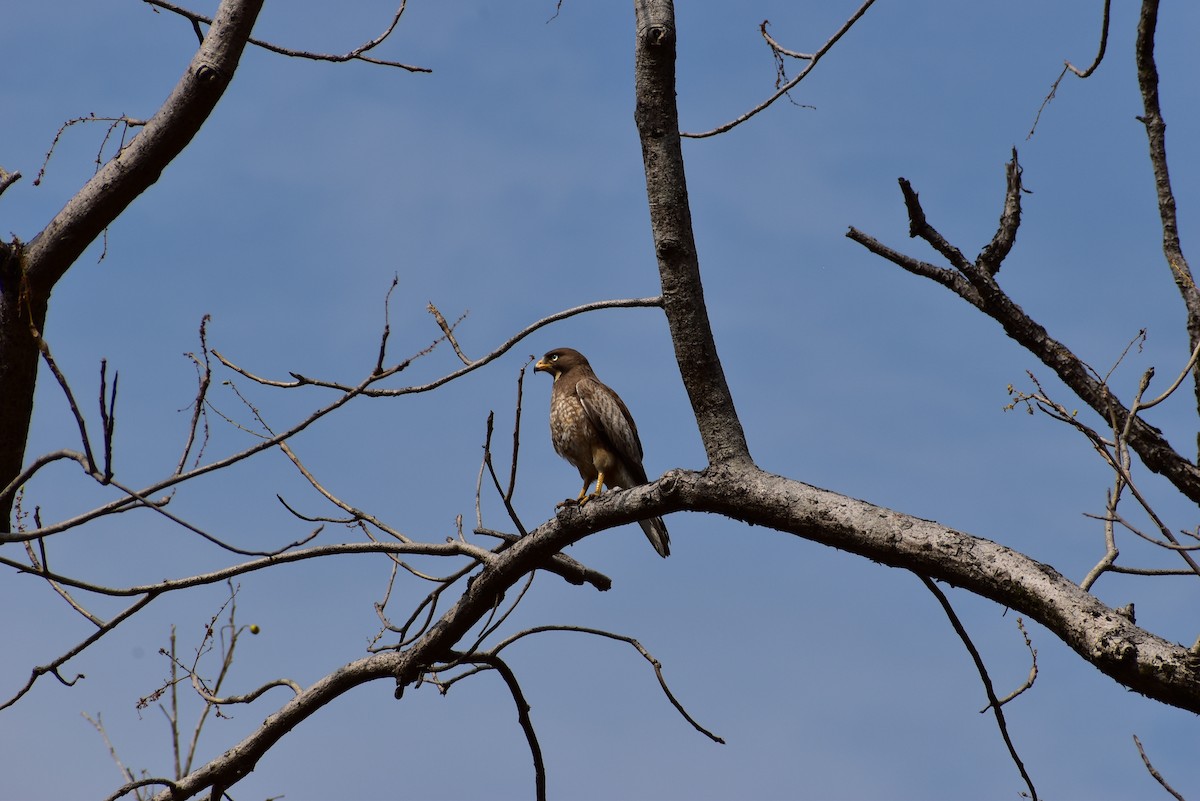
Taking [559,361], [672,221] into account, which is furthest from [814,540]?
[559,361]

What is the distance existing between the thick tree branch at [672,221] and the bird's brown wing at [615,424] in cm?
314

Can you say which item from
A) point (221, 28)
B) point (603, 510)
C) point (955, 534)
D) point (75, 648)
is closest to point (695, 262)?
point (603, 510)

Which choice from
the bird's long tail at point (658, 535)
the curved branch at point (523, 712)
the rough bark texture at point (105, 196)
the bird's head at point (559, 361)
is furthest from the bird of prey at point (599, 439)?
the rough bark texture at point (105, 196)

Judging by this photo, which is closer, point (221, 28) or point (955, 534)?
point (955, 534)

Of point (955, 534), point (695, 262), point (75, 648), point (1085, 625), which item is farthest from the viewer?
point (75, 648)

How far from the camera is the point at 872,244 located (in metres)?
4.58

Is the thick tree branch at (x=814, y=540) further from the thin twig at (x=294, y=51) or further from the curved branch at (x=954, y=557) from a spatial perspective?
the thin twig at (x=294, y=51)

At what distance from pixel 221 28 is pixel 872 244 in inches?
107

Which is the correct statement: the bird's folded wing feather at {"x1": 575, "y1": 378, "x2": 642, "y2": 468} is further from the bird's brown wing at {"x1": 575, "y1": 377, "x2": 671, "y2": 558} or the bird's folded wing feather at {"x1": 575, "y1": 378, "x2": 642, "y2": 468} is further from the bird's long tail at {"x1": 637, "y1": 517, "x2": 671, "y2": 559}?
the bird's long tail at {"x1": 637, "y1": 517, "x2": 671, "y2": 559}

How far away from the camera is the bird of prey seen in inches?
272

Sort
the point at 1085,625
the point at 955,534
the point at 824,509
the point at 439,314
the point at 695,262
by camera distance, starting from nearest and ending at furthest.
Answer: the point at 1085,625
the point at 955,534
the point at 824,509
the point at 695,262
the point at 439,314

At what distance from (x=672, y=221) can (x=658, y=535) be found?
3.28 m

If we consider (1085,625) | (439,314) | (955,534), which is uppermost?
(439,314)

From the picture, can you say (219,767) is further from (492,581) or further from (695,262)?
(695,262)
